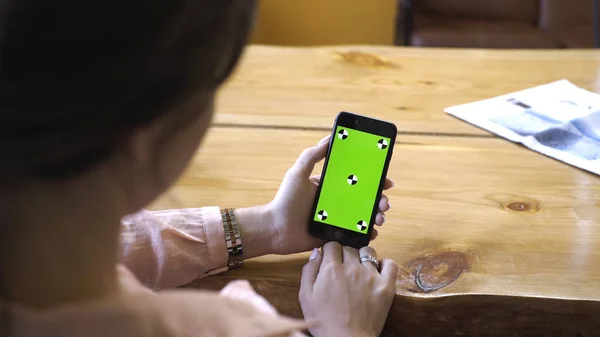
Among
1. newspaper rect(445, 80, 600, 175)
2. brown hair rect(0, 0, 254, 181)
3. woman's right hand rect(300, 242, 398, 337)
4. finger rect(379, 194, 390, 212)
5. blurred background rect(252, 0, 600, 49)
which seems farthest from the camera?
blurred background rect(252, 0, 600, 49)

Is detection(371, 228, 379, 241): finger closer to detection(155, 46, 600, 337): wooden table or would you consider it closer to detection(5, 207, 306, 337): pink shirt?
detection(155, 46, 600, 337): wooden table

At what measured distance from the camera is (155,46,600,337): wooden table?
811 mm

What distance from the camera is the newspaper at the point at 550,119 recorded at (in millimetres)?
1088

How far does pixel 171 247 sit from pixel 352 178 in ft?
0.78

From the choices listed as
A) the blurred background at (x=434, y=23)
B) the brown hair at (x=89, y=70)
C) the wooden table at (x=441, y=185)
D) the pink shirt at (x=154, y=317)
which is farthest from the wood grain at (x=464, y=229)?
the blurred background at (x=434, y=23)

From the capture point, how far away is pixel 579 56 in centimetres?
147

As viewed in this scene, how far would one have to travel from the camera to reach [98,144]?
A: 383mm

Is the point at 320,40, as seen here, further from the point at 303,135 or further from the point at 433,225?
the point at 433,225

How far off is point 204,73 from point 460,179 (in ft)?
2.24

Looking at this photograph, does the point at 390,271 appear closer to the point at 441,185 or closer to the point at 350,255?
the point at 350,255

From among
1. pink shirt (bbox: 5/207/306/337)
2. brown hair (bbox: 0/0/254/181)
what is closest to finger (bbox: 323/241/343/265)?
pink shirt (bbox: 5/207/306/337)

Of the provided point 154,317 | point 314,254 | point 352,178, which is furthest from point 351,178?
point 154,317

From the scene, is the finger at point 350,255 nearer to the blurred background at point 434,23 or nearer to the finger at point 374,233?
the finger at point 374,233

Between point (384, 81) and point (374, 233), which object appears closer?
point (374, 233)
